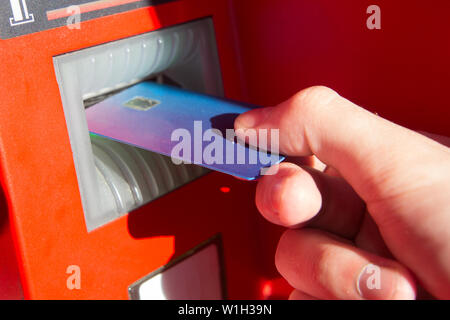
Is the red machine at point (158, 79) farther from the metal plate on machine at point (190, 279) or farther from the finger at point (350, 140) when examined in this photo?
the finger at point (350, 140)

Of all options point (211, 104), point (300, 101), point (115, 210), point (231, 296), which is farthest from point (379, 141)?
point (231, 296)

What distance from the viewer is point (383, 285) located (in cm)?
55

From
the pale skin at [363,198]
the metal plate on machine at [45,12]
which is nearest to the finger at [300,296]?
the pale skin at [363,198]

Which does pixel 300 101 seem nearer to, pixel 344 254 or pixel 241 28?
pixel 344 254

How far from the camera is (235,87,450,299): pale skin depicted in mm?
550

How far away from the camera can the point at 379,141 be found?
0.58 m

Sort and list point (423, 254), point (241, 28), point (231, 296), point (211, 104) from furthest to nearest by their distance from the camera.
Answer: point (231, 296)
point (241, 28)
point (211, 104)
point (423, 254)

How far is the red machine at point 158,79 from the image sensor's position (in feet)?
2.24

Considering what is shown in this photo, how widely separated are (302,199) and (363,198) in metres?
0.08

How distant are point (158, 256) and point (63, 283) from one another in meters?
0.18

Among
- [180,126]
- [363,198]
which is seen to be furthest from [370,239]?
[180,126]

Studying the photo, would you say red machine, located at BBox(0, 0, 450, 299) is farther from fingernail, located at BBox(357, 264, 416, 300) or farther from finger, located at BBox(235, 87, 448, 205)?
fingernail, located at BBox(357, 264, 416, 300)

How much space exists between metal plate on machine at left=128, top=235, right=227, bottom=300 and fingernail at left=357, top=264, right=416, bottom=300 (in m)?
0.44

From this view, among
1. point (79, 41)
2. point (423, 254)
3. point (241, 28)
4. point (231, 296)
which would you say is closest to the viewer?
point (423, 254)
